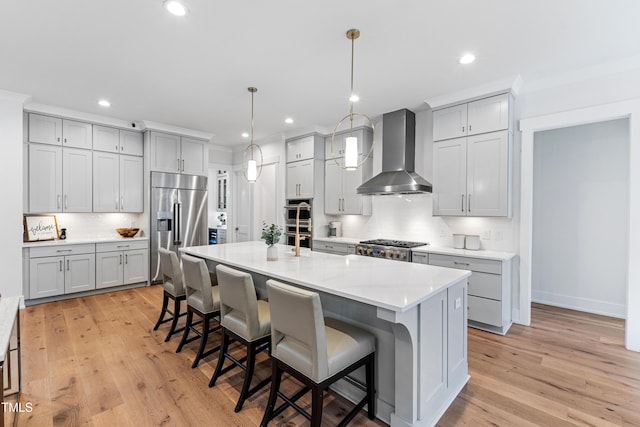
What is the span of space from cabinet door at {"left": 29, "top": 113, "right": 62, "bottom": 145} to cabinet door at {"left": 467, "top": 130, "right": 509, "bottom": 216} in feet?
19.0

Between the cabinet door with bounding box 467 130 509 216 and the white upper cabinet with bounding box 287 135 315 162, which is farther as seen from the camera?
the white upper cabinet with bounding box 287 135 315 162

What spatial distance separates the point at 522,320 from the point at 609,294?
4.55 ft

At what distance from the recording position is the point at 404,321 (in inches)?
64.2

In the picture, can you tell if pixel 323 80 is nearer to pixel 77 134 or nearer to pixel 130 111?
pixel 130 111

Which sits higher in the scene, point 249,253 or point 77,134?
point 77,134

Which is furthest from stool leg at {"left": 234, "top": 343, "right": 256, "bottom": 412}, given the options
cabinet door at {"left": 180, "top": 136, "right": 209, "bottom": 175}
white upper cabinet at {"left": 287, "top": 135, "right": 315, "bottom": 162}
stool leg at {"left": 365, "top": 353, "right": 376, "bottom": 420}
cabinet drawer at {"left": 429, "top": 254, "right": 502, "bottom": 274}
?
cabinet door at {"left": 180, "top": 136, "right": 209, "bottom": 175}

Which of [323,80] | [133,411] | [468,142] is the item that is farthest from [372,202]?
[133,411]

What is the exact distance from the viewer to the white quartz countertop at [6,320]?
4.31 feet

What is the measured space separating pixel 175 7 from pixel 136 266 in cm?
428

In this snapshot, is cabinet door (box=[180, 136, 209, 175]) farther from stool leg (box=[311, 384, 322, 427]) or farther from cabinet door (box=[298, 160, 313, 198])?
stool leg (box=[311, 384, 322, 427])

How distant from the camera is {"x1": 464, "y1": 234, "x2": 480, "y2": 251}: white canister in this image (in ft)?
12.4

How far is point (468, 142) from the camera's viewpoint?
146 inches

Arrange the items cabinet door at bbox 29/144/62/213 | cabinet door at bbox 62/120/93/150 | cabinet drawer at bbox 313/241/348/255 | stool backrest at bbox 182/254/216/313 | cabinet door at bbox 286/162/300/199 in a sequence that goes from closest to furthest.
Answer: stool backrest at bbox 182/254/216/313
cabinet door at bbox 29/144/62/213
cabinet door at bbox 62/120/93/150
cabinet drawer at bbox 313/241/348/255
cabinet door at bbox 286/162/300/199

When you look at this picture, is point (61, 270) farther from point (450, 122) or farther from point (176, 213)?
point (450, 122)
